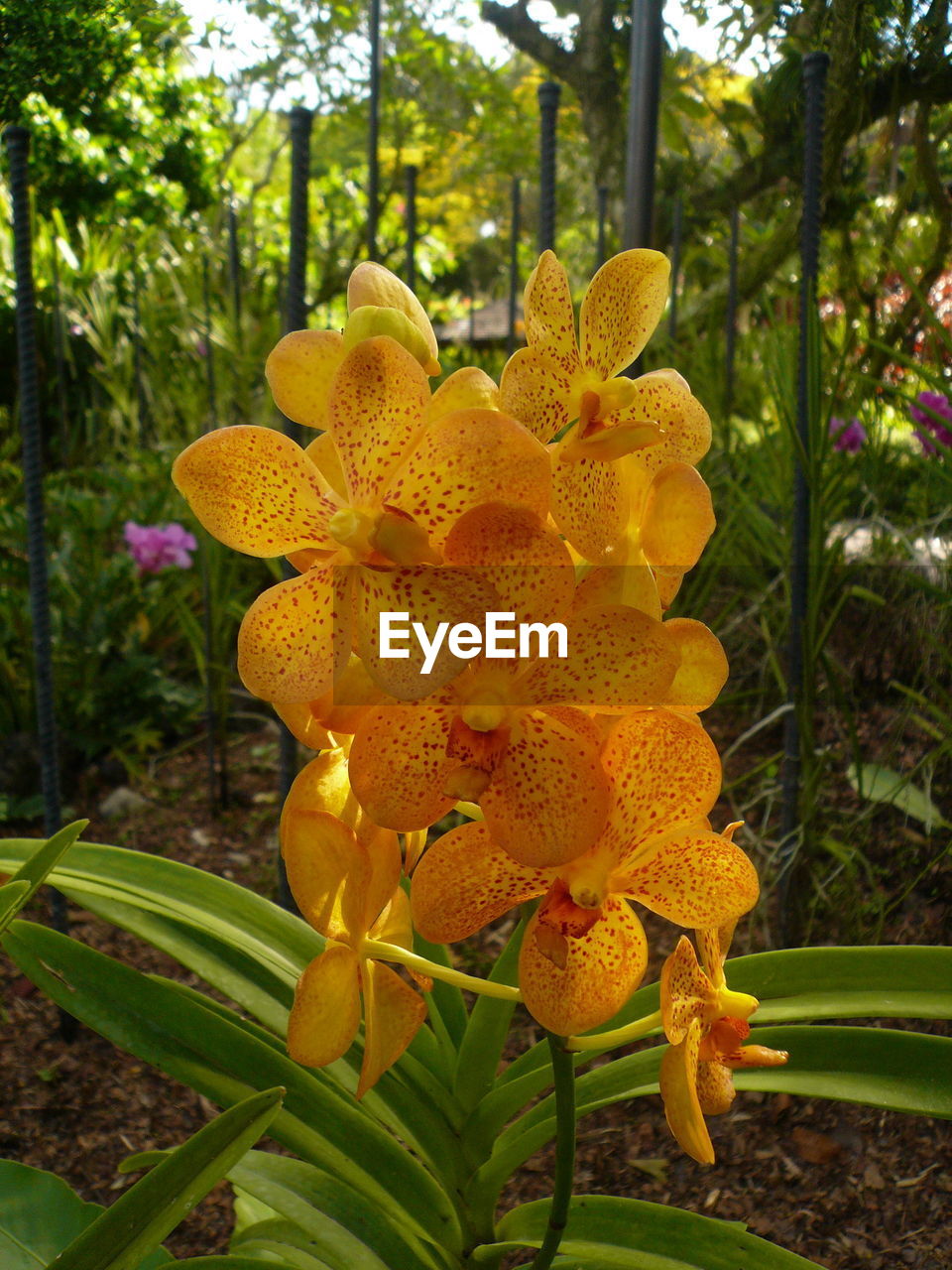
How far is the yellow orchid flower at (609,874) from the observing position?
1.36 feet

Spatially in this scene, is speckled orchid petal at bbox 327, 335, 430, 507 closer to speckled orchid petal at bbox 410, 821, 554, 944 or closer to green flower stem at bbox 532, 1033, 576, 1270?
speckled orchid petal at bbox 410, 821, 554, 944

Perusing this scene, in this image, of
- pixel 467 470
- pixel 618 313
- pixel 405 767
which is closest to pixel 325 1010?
pixel 405 767

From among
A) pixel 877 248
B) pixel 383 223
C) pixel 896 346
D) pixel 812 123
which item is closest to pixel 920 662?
pixel 896 346

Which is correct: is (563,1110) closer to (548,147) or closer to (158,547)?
(548,147)

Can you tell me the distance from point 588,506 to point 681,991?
220mm

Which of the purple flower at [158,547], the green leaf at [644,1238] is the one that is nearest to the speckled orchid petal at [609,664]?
the green leaf at [644,1238]

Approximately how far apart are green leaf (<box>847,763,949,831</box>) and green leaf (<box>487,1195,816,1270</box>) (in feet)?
2.03

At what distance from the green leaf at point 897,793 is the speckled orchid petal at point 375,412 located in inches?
35.6

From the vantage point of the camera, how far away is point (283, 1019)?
28.0 inches

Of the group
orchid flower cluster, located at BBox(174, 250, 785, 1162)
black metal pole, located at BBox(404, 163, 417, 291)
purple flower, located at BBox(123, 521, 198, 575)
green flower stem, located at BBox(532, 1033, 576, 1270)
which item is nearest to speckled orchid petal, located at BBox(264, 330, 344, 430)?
orchid flower cluster, located at BBox(174, 250, 785, 1162)

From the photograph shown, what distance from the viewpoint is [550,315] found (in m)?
0.46

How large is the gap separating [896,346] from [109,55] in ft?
3.72

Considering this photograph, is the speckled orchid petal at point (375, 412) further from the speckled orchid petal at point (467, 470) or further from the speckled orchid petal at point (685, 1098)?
the speckled orchid petal at point (685, 1098)

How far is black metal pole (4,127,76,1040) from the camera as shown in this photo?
954 mm
